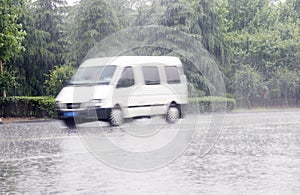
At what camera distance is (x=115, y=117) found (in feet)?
59.4

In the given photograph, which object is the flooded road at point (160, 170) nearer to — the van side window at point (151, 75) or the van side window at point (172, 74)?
the van side window at point (151, 75)

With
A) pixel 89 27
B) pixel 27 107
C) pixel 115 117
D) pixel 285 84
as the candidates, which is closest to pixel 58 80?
pixel 27 107

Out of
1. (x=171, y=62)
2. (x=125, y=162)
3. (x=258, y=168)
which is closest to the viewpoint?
(x=258, y=168)

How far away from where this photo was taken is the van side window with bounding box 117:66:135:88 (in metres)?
18.2

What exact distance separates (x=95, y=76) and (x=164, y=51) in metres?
18.6

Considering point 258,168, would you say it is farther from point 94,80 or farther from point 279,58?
point 279,58

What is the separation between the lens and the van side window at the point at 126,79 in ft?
59.7

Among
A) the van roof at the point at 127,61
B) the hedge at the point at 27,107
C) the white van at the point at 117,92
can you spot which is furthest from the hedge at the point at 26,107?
the van roof at the point at 127,61

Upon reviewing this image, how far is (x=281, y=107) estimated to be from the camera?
46.0 meters

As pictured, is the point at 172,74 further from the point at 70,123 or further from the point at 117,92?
the point at 70,123

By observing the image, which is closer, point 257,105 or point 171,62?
point 171,62

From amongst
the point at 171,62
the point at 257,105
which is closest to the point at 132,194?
the point at 171,62

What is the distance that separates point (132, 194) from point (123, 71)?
1119 centimetres

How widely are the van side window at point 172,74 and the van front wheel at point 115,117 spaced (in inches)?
95.8
